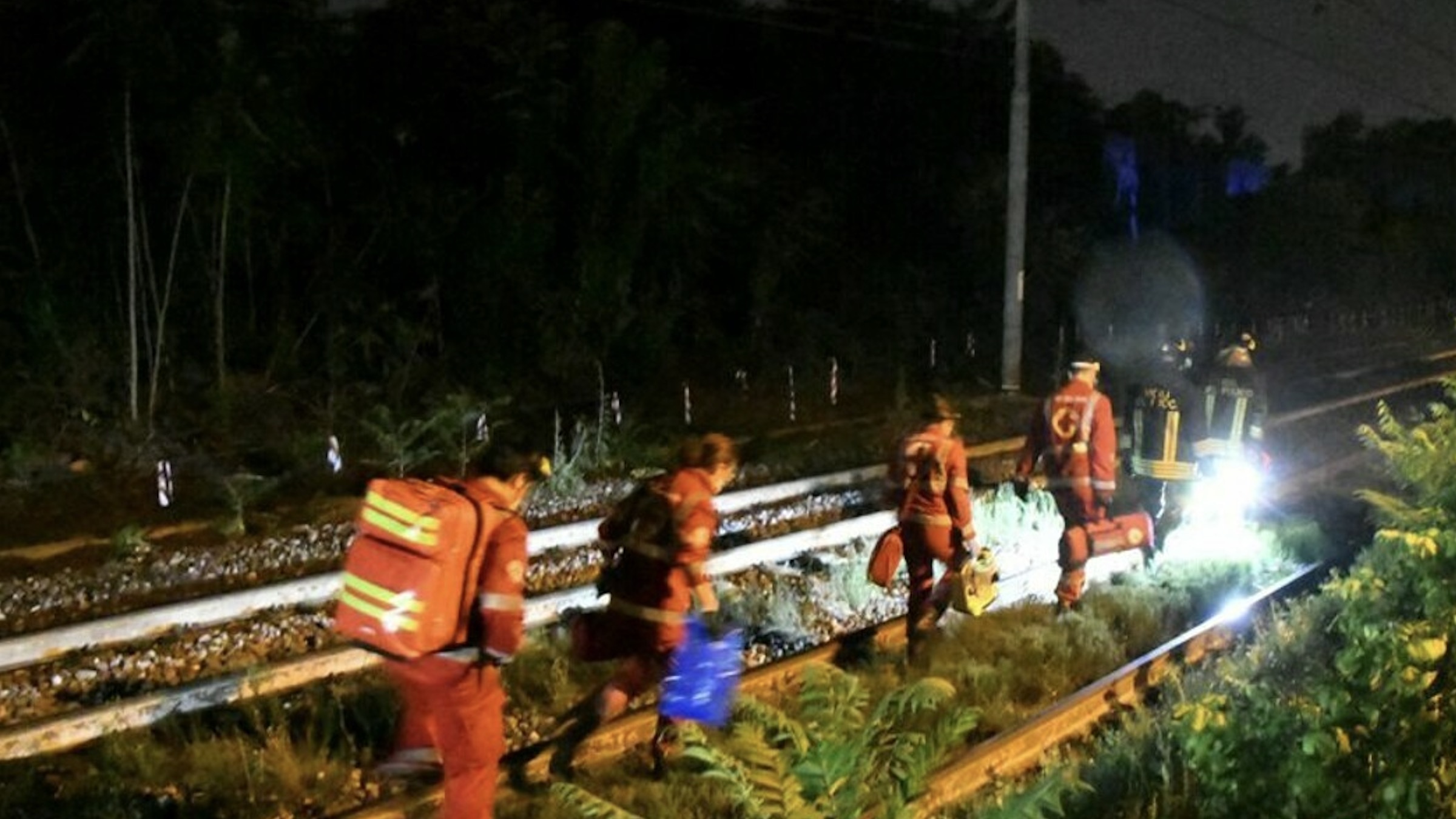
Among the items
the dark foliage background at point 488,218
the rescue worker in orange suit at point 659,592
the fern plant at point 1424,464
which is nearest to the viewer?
the rescue worker in orange suit at point 659,592

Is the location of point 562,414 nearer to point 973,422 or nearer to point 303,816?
point 973,422

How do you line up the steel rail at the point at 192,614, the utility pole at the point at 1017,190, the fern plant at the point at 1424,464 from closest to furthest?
the fern plant at the point at 1424,464 < the steel rail at the point at 192,614 < the utility pole at the point at 1017,190

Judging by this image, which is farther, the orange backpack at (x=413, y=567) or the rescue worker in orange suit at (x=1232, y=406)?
the rescue worker in orange suit at (x=1232, y=406)

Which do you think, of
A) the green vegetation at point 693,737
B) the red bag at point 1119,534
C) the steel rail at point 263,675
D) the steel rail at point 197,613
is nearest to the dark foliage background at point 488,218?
the steel rail at point 197,613

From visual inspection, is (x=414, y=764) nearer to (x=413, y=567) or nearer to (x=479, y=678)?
(x=479, y=678)

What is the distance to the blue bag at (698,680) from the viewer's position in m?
5.83

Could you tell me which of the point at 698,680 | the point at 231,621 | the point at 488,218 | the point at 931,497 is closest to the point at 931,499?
the point at 931,497

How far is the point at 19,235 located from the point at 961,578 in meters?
12.3

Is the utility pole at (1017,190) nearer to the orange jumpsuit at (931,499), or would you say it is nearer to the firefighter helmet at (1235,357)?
the firefighter helmet at (1235,357)

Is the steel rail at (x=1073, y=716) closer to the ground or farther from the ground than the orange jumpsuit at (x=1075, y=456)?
closer to the ground

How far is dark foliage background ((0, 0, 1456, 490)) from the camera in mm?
14320

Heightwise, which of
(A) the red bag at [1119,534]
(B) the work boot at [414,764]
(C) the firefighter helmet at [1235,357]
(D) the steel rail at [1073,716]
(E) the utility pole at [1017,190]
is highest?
(E) the utility pole at [1017,190]

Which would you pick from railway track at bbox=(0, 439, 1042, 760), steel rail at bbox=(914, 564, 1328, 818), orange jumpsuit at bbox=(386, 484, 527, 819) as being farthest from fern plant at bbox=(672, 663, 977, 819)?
railway track at bbox=(0, 439, 1042, 760)

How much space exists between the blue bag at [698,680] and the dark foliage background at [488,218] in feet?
27.1
